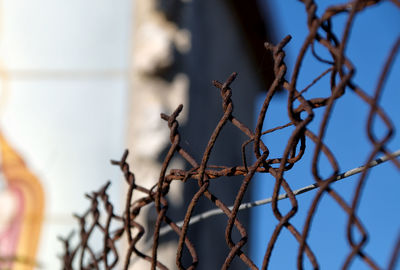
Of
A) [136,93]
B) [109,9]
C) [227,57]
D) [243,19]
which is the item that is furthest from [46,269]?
[243,19]

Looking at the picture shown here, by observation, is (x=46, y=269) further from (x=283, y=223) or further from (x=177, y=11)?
(x=283, y=223)

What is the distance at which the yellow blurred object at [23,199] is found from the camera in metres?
2.55

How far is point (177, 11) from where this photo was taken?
259 cm

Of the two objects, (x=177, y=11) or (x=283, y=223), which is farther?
(x=177, y=11)

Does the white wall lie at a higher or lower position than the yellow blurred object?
higher

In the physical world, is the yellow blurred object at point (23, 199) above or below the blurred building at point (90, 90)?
below

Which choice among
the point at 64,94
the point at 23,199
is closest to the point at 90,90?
the point at 64,94

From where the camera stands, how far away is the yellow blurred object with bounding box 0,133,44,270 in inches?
101

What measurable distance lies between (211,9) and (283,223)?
2.93 m

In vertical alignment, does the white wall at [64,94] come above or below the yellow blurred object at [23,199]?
above

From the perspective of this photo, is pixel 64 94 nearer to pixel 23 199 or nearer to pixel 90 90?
pixel 90 90

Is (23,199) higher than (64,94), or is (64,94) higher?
(64,94)

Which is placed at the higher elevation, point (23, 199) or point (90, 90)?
point (90, 90)

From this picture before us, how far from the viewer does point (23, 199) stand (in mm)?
2600
